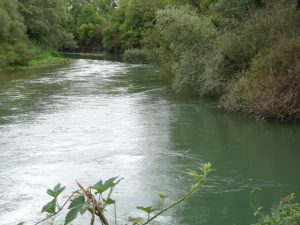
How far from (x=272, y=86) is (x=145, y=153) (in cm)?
560

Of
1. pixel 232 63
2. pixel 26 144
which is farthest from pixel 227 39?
pixel 26 144

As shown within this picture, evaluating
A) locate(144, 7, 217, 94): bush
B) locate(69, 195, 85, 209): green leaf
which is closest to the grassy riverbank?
locate(144, 7, 217, 94): bush

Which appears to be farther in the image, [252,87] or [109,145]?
[252,87]

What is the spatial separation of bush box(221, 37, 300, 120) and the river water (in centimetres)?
51

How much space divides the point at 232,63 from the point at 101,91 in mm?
7337

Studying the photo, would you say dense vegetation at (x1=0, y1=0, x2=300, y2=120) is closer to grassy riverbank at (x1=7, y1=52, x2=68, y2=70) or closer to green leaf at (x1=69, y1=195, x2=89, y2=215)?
green leaf at (x1=69, y1=195, x2=89, y2=215)

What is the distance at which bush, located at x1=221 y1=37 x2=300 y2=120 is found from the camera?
15.1 m

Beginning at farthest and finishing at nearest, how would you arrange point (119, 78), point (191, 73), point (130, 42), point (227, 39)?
point (130, 42) → point (119, 78) → point (191, 73) → point (227, 39)

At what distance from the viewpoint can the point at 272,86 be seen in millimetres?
15398

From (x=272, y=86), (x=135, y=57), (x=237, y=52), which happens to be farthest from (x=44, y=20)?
(x=272, y=86)

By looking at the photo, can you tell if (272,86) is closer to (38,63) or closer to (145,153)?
(145,153)

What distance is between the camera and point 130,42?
173ft

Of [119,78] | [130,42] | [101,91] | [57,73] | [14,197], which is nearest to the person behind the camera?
[14,197]

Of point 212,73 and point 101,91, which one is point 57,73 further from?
point 212,73
